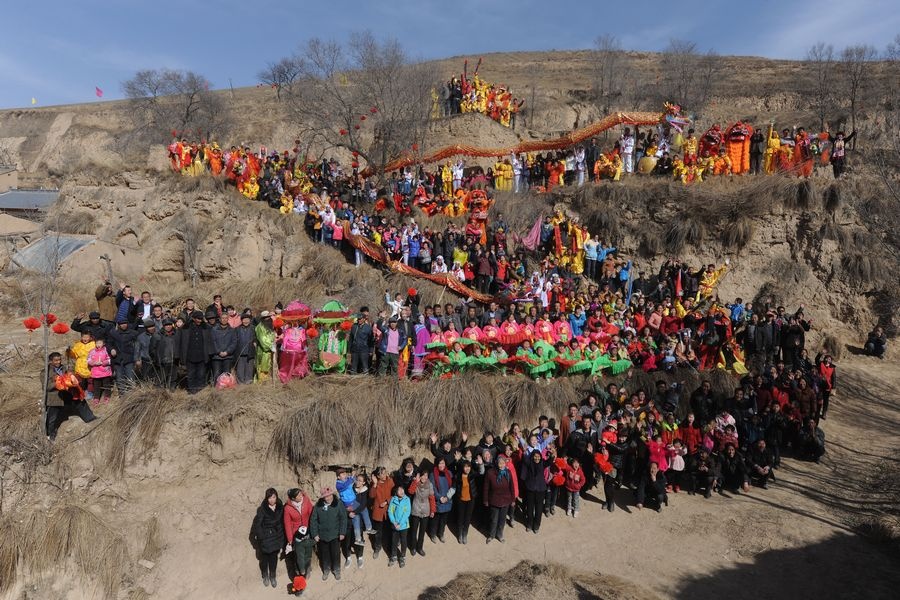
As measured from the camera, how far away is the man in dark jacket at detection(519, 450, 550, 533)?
773cm

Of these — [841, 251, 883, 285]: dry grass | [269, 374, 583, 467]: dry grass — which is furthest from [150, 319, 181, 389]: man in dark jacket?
[841, 251, 883, 285]: dry grass

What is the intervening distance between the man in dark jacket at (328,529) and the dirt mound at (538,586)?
1.28 meters

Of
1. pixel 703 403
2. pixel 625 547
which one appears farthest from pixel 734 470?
pixel 625 547

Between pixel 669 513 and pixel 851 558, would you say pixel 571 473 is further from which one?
pixel 851 558

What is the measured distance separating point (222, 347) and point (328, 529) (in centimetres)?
324

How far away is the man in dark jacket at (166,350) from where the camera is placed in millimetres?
8039

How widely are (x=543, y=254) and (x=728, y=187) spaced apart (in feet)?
17.3

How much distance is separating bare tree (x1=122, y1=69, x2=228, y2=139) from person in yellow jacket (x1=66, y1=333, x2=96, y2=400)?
30.4 m

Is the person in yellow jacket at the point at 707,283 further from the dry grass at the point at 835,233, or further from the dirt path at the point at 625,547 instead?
the dirt path at the point at 625,547

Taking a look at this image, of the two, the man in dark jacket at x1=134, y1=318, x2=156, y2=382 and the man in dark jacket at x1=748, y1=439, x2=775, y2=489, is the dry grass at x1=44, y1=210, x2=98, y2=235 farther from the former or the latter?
the man in dark jacket at x1=748, y1=439, x2=775, y2=489

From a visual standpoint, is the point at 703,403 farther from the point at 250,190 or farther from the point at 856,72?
the point at 856,72

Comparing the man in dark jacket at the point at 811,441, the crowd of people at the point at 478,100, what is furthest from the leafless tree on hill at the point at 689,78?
the man in dark jacket at the point at 811,441

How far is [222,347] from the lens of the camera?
8.27m

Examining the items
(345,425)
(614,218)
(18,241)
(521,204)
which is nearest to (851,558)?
(345,425)
